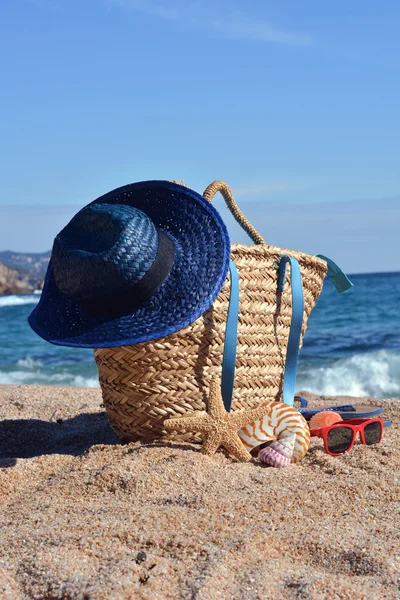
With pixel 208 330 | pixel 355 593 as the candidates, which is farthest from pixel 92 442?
pixel 355 593

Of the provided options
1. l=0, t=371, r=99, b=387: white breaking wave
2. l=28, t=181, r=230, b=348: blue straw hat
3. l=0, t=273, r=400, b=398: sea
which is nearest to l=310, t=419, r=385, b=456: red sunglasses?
l=28, t=181, r=230, b=348: blue straw hat

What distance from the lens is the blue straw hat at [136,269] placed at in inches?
114

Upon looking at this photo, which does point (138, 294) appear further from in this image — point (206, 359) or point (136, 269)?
point (206, 359)

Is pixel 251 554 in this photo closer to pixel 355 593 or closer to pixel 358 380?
pixel 355 593

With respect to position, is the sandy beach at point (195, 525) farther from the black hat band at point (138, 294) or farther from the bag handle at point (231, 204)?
the bag handle at point (231, 204)

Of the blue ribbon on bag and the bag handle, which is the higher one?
the bag handle

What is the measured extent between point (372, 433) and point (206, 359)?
926mm

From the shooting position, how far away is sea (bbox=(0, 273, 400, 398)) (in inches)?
341

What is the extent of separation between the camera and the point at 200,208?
10.6 feet

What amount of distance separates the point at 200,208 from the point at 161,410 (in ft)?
3.10

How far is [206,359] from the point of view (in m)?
3.29

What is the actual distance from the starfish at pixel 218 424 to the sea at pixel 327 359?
5.03 meters

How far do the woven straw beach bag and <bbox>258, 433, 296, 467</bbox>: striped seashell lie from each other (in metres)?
0.31

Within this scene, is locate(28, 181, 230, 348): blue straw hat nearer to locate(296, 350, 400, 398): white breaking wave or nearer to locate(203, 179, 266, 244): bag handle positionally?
locate(203, 179, 266, 244): bag handle
